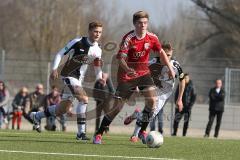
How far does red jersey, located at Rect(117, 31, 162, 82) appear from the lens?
1242 cm

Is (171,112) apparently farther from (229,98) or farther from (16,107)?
(16,107)

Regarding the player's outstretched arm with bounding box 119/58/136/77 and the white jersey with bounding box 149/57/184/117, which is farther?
the white jersey with bounding box 149/57/184/117

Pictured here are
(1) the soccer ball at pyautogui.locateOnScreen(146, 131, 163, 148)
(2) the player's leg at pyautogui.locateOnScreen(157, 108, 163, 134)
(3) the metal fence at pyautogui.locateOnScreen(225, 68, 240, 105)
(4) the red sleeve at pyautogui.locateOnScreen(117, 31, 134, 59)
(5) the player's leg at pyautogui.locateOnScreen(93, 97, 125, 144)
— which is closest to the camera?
(1) the soccer ball at pyautogui.locateOnScreen(146, 131, 163, 148)

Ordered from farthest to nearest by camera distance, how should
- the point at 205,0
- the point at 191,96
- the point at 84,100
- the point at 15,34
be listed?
the point at 15,34, the point at 205,0, the point at 191,96, the point at 84,100

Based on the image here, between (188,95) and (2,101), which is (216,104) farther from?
(2,101)

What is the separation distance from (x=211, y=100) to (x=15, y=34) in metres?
36.0

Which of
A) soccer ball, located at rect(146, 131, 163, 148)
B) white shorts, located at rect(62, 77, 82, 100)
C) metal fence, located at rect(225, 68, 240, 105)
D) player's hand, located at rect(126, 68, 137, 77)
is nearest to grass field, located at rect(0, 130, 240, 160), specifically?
soccer ball, located at rect(146, 131, 163, 148)

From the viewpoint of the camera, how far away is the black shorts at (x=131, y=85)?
41.8 feet

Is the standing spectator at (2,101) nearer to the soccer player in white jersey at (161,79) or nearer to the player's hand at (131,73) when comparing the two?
the soccer player in white jersey at (161,79)

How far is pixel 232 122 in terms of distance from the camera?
25.8 m

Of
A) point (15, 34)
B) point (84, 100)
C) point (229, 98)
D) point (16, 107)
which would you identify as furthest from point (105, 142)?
point (15, 34)

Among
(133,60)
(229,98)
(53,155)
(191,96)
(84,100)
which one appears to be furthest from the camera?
(229,98)

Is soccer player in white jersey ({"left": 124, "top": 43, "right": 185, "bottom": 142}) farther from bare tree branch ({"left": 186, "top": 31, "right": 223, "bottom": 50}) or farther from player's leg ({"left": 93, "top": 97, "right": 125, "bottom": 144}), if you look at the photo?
bare tree branch ({"left": 186, "top": 31, "right": 223, "bottom": 50})

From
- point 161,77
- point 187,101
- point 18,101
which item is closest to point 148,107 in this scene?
point 161,77
